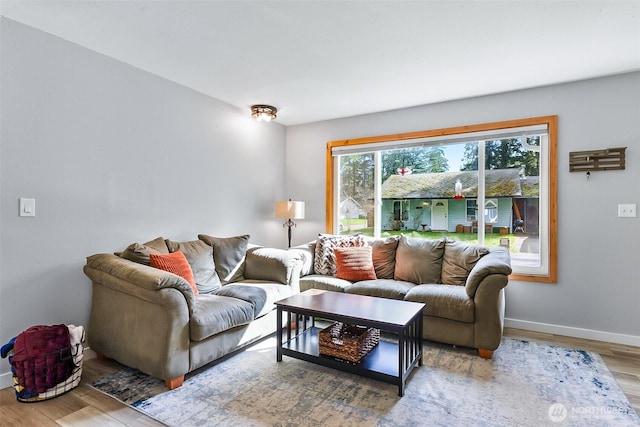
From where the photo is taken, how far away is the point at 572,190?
327cm

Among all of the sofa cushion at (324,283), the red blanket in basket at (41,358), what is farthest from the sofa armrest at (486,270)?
the red blanket in basket at (41,358)

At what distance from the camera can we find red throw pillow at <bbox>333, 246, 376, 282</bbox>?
357 centimetres

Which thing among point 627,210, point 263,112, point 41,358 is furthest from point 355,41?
point 41,358

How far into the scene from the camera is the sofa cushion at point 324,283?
339 centimetres

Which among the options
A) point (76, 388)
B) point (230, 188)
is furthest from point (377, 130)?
point (76, 388)

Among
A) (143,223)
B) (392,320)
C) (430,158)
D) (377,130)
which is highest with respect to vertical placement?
(377,130)

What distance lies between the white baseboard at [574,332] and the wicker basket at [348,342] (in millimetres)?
1823

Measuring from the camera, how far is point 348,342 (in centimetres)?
233

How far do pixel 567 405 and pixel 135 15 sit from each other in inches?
145

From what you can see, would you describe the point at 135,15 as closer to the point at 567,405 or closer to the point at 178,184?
the point at 178,184

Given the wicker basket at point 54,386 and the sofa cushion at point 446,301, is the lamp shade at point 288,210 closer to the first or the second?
the sofa cushion at point 446,301

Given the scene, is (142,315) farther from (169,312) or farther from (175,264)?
(175,264)

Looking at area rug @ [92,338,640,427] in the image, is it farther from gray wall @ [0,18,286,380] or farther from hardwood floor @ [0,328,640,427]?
gray wall @ [0,18,286,380]

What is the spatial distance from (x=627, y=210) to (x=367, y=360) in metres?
2.75
